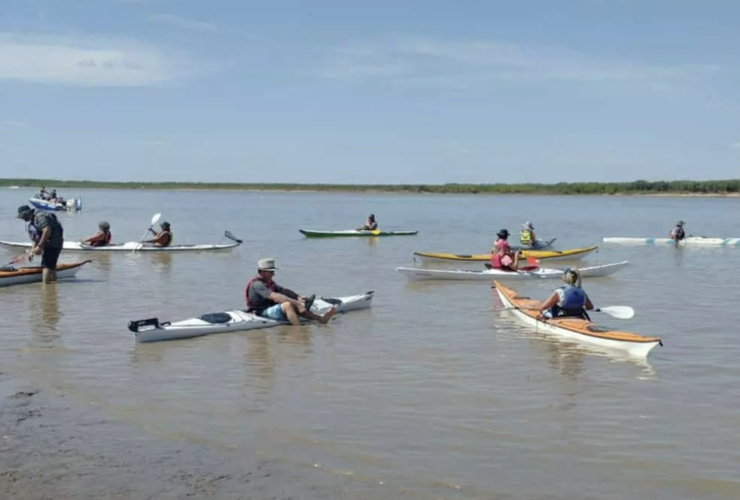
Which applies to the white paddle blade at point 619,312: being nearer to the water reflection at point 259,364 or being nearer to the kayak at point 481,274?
the water reflection at point 259,364

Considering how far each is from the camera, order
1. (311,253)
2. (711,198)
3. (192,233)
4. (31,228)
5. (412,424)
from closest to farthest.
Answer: (412,424) → (31,228) → (311,253) → (192,233) → (711,198)

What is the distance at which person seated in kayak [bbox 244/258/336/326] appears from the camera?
13531 mm

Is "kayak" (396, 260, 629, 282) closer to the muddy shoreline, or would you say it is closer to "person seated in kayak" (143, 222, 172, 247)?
"person seated in kayak" (143, 222, 172, 247)

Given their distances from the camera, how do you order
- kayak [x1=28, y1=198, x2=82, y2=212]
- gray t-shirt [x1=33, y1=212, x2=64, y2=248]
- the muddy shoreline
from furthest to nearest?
kayak [x1=28, y1=198, x2=82, y2=212] < gray t-shirt [x1=33, y1=212, x2=64, y2=248] < the muddy shoreline

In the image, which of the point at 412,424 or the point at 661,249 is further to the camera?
the point at 661,249

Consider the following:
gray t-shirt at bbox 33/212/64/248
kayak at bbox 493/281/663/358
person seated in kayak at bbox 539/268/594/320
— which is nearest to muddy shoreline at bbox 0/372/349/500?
kayak at bbox 493/281/663/358

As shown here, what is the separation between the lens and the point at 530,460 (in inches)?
292

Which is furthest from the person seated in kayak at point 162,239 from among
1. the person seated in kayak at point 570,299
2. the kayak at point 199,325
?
the person seated in kayak at point 570,299

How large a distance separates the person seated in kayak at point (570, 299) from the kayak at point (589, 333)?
6.0 inches

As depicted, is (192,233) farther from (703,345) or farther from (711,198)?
(711,198)

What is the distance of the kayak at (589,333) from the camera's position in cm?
1121

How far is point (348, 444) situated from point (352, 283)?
1324 cm

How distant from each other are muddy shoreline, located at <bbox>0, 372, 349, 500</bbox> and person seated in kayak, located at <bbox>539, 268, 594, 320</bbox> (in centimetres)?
657

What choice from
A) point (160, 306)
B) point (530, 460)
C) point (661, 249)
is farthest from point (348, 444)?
point (661, 249)
